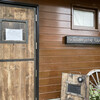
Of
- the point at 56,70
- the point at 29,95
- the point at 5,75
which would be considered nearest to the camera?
the point at 5,75

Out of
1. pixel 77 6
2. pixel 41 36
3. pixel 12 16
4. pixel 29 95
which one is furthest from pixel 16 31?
pixel 77 6

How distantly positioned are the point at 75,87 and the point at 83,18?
5.29ft

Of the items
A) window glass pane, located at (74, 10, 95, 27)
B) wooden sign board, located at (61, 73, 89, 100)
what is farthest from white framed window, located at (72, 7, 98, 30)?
wooden sign board, located at (61, 73, 89, 100)

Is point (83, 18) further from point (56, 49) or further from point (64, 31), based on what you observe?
point (56, 49)

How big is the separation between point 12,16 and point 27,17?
0.93 ft

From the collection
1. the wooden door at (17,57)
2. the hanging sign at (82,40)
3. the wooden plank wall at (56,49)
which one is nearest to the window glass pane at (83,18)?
the wooden plank wall at (56,49)

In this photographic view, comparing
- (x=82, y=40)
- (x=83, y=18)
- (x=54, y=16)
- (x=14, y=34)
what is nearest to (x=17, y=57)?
(x=14, y=34)

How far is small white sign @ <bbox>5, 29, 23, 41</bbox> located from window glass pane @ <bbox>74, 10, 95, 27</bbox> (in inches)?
50.8

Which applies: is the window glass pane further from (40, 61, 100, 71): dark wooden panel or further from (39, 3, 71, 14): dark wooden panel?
(40, 61, 100, 71): dark wooden panel

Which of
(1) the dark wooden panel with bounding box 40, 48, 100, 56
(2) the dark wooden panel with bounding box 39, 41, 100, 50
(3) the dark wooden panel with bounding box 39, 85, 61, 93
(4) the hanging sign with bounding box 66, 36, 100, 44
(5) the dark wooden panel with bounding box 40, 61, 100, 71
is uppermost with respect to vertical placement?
(4) the hanging sign with bounding box 66, 36, 100, 44

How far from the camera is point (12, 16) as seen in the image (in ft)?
8.11

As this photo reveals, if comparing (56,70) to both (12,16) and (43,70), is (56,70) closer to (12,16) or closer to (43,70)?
(43,70)

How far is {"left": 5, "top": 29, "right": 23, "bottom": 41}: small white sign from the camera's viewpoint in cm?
243

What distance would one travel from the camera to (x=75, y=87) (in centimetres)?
242
